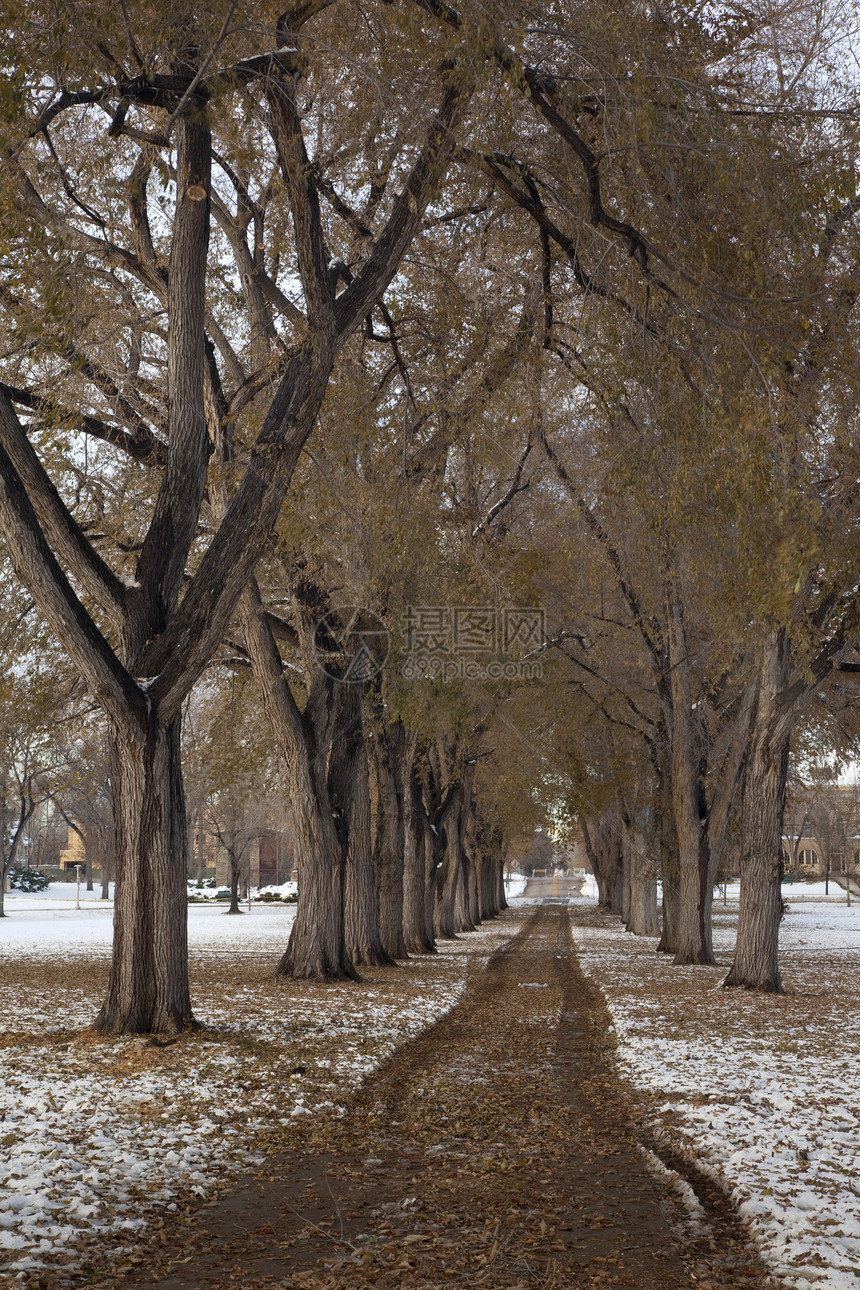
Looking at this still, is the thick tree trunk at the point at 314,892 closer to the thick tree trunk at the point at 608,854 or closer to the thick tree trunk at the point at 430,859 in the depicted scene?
the thick tree trunk at the point at 430,859

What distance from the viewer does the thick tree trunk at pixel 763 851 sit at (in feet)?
47.6

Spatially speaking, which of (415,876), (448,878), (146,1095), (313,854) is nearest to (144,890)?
(146,1095)

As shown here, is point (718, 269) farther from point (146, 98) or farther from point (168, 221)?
point (168, 221)

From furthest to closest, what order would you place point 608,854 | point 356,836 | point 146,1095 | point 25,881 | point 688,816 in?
1. point 25,881
2. point 608,854
3. point 688,816
4. point 356,836
5. point 146,1095

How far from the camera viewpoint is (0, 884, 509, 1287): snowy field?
4.91 m

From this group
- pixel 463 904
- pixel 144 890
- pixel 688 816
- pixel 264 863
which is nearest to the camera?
pixel 144 890

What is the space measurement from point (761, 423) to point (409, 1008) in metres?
8.59

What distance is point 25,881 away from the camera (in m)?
70.6

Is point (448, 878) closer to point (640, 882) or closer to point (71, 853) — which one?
point (640, 882)

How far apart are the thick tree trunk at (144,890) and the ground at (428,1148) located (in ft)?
1.36

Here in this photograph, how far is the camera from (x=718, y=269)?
27.0 ft

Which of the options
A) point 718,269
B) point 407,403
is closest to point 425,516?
point 407,403

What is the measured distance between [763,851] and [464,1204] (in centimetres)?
1043

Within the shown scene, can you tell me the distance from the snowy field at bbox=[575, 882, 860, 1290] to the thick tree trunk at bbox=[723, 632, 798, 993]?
21.9 inches
